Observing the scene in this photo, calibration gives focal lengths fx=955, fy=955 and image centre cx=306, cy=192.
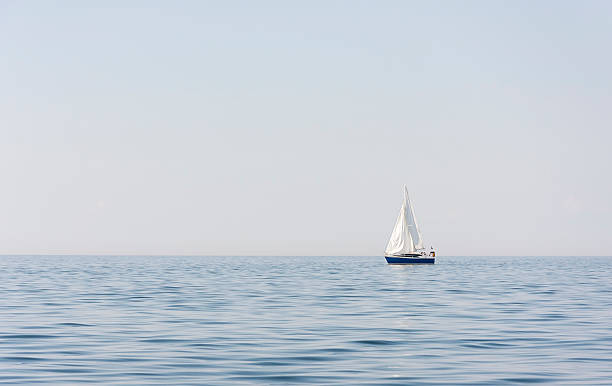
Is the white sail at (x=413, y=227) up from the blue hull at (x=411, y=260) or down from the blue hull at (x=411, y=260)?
up

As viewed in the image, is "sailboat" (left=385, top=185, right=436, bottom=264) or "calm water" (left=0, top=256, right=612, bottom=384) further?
"sailboat" (left=385, top=185, right=436, bottom=264)

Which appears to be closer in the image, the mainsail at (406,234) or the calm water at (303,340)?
the calm water at (303,340)

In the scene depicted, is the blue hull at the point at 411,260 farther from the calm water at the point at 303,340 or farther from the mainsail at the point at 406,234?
the calm water at the point at 303,340

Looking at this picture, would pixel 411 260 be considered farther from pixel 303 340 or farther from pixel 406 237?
pixel 303 340

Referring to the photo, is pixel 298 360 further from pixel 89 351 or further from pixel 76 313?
pixel 76 313

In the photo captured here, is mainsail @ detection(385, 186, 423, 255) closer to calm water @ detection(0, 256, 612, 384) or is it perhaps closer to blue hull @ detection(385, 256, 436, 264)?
blue hull @ detection(385, 256, 436, 264)

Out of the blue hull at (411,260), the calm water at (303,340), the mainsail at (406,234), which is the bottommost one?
the calm water at (303,340)

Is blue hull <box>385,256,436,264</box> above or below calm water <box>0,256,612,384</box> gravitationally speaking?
above

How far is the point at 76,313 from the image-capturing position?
1724 inches

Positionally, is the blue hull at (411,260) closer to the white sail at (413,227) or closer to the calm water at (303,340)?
the white sail at (413,227)

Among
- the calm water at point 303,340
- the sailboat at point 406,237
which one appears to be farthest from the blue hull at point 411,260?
the calm water at point 303,340

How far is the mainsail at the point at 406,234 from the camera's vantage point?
484 feet

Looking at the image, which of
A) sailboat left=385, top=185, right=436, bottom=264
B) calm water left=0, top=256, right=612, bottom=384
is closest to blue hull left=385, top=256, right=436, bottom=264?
sailboat left=385, top=185, right=436, bottom=264

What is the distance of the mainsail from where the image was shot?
147625 millimetres
